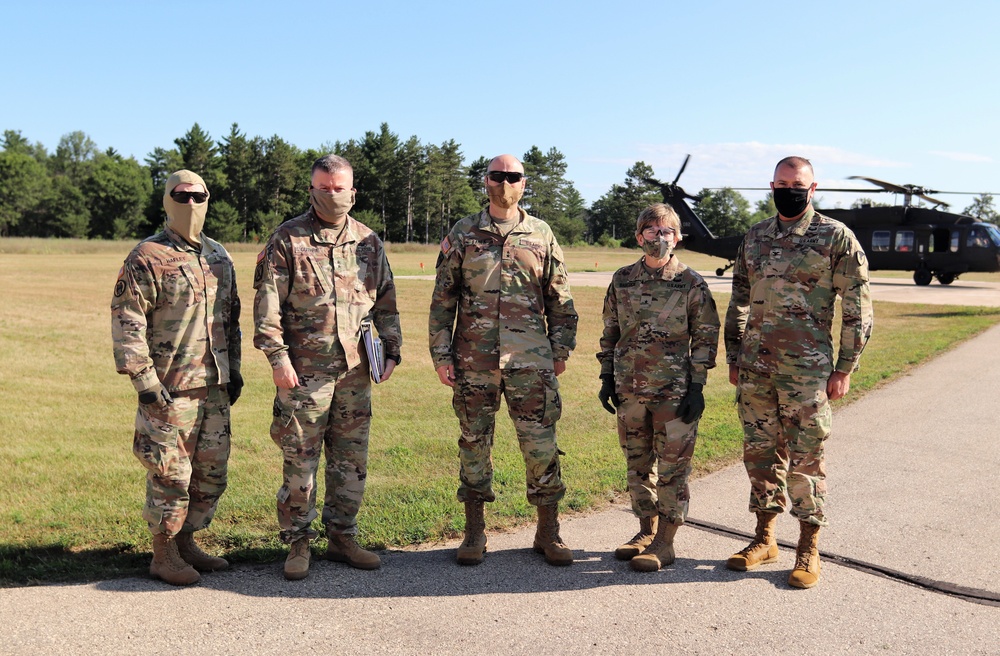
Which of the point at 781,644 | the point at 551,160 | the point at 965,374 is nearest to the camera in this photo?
the point at 781,644

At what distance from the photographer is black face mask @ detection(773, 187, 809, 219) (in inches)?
166

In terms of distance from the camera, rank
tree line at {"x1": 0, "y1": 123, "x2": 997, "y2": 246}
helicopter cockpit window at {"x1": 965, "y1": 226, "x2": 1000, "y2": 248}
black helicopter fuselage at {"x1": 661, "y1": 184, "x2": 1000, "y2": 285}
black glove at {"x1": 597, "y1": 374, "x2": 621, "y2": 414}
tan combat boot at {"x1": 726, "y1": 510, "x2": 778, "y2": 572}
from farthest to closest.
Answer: tree line at {"x1": 0, "y1": 123, "x2": 997, "y2": 246} < black helicopter fuselage at {"x1": 661, "y1": 184, "x2": 1000, "y2": 285} < helicopter cockpit window at {"x1": 965, "y1": 226, "x2": 1000, "y2": 248} < black glove at {"x1": 597, "y1": 374, "x2": 621, "y2": 414} < tan combat boot at {"x1": 726, "y1": 510, "x2": 778, "y2": 572}

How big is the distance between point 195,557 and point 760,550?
313 cm

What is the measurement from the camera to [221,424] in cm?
422

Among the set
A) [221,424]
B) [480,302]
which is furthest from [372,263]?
[221,424]

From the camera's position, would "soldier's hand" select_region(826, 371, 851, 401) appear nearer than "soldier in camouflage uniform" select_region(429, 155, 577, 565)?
Yes

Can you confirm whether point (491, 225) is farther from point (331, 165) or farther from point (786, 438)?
point (786, 438)

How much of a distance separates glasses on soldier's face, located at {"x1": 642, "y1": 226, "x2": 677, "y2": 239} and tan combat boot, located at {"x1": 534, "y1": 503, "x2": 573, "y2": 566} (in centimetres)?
162

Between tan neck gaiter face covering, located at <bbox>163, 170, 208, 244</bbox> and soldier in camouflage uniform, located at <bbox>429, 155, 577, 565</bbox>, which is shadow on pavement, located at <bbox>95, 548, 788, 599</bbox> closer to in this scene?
soldier in camouflage uniform, located at <bbox>429, 155, 577, 565</bbox>

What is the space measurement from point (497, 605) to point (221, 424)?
179 cm

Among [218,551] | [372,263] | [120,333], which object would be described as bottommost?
[218,551]

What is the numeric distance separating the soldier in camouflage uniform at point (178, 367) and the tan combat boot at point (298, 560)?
0.42 meters

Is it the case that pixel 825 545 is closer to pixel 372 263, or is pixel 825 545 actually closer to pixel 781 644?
pixel 781 644

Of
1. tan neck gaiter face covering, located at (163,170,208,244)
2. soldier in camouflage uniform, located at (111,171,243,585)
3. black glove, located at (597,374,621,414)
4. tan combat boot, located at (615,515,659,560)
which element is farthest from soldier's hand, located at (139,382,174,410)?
tan combat boot, located at (615,515,659,560)
